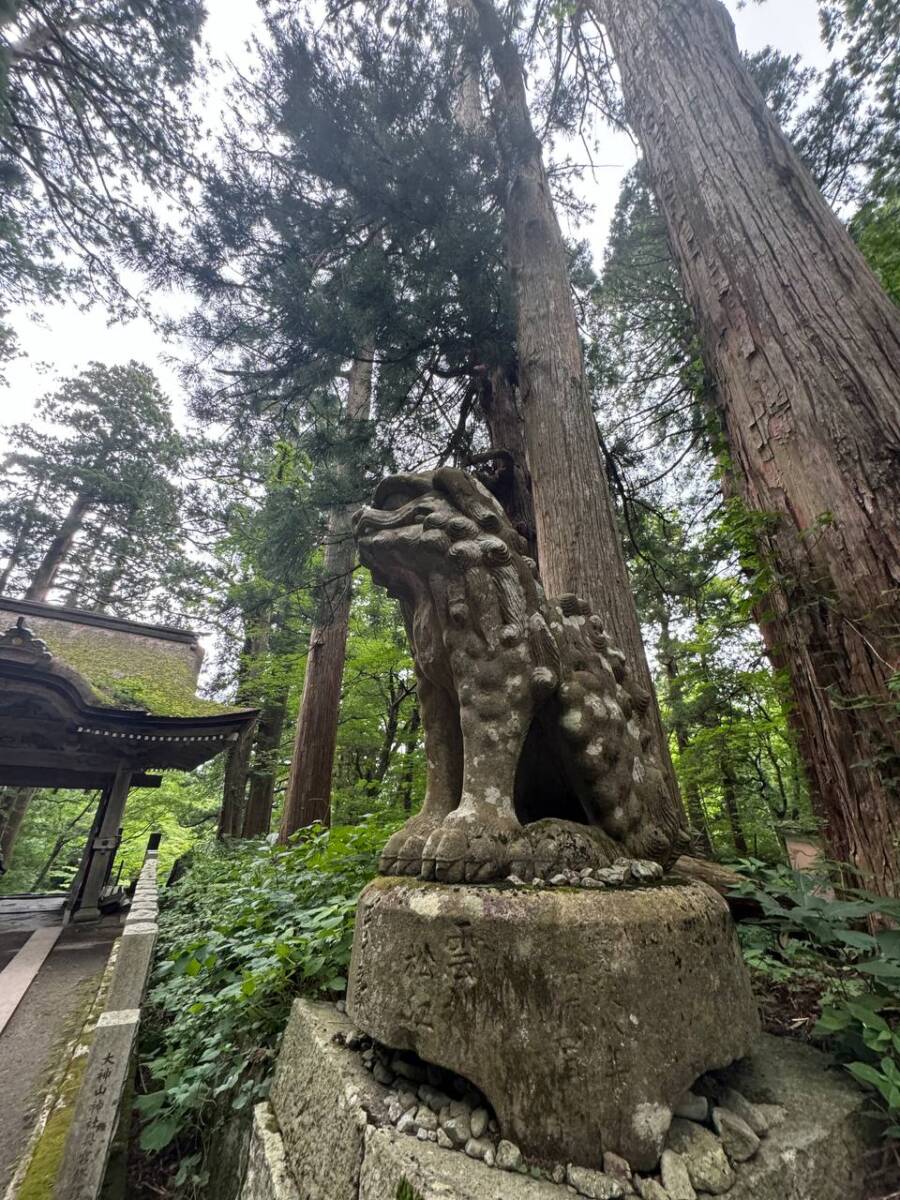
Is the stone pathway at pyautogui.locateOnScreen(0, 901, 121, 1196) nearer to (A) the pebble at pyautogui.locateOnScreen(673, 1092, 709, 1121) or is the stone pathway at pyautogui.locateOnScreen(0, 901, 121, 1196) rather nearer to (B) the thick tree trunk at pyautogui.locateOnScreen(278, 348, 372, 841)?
(B) the thick tree trunk at pyautogui.locateOnScreen(278, 348, 372, 841)

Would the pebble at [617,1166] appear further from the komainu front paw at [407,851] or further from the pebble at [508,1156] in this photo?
the komainu front paw at [407,851]

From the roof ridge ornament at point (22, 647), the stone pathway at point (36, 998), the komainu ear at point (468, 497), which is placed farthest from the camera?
the roof ridge ornament at point (22, 647)

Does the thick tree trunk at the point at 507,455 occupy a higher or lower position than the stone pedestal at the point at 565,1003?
higher

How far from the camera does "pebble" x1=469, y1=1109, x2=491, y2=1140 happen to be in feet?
3.51

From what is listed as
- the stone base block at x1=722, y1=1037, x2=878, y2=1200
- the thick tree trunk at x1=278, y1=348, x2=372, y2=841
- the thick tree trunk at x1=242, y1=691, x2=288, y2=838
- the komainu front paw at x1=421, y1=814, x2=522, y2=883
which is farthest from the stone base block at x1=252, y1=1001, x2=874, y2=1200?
the thick tree trunk at x1=242, y1=691, x2=288, y2=838

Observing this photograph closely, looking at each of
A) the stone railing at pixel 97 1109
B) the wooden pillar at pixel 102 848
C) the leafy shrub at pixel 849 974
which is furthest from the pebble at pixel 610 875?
the wooden pillar at pixel 102 848

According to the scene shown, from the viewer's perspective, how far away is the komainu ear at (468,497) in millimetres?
1873

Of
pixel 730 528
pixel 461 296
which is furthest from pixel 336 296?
pixel 730 528

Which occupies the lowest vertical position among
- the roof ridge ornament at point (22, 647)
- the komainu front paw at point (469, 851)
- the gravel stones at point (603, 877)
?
the gravel stones at point (603, 877)

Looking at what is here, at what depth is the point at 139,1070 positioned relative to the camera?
8.61 ft

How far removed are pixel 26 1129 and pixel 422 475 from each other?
312cm

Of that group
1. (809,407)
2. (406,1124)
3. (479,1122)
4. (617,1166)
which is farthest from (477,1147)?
(809,407)

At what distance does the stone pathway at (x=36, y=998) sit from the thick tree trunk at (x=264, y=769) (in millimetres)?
2422

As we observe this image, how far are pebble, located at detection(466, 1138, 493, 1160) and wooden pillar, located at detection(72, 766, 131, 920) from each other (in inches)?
271
